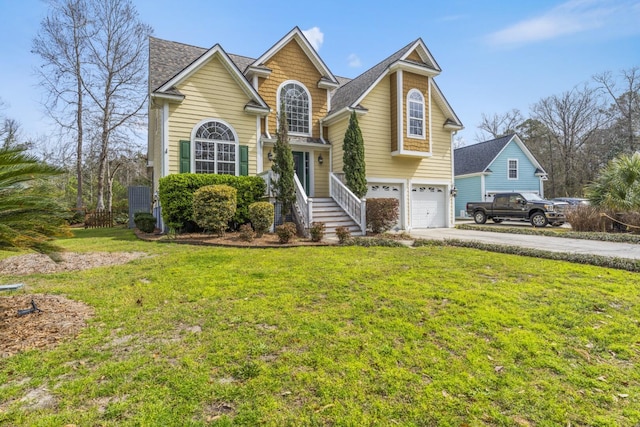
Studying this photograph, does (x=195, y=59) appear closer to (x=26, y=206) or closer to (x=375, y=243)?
(x=375, y=243)

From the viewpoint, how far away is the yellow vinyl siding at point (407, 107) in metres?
14.6

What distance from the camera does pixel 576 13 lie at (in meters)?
11.1

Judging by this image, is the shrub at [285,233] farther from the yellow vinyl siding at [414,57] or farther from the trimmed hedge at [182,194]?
the yellow vinyl siding at [414,57]

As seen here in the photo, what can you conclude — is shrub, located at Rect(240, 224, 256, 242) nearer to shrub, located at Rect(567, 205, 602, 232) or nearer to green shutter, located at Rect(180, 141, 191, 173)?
green shutter, located at Rect(180, 141, 191, 173)

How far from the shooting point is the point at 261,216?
32.8ft

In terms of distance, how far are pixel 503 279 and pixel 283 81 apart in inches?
497

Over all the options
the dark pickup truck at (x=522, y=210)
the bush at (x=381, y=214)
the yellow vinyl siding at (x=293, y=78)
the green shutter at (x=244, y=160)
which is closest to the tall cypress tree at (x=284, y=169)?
the green shutter at (x=244, y=160)

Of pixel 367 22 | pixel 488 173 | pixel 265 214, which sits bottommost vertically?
pixel 265 214

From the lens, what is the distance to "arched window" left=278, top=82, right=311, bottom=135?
14.6 meters

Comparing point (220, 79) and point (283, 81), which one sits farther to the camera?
point (283, 81)

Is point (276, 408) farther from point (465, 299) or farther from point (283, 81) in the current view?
point (283, 81)

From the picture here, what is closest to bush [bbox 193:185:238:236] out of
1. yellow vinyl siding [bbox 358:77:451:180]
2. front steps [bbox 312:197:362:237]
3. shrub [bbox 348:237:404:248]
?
front steps [bbox 312:197:362:237]

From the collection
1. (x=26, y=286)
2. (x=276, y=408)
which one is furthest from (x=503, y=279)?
(x=26, y=286)

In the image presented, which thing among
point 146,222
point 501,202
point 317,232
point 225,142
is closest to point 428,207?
point 501,202
